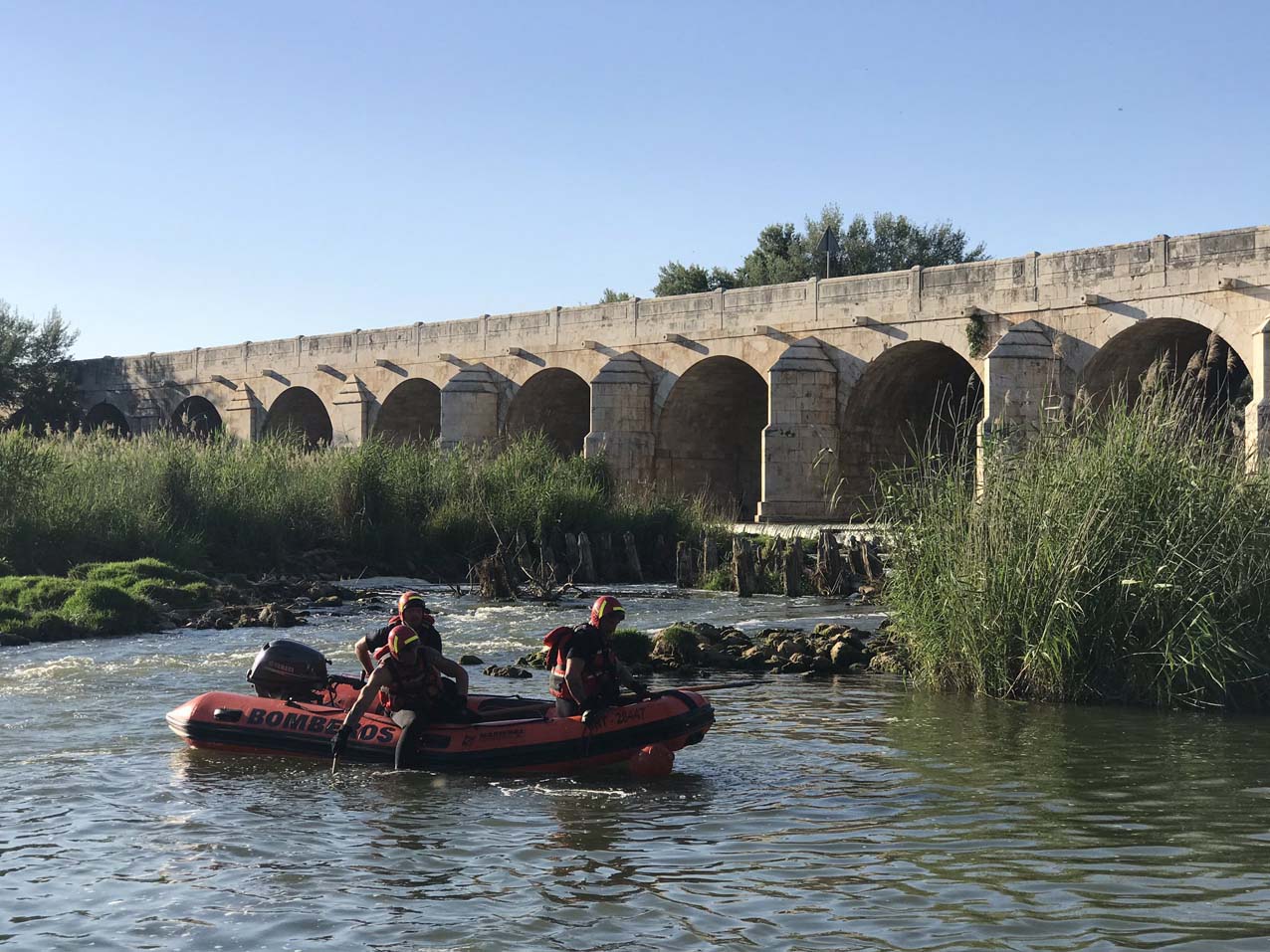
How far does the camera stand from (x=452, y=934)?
19.8 feet

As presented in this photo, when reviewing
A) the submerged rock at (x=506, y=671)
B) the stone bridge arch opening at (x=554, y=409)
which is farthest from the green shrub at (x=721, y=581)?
the stone bridge arch opening at (x=554, y=409)

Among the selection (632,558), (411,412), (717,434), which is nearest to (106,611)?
(632,558)

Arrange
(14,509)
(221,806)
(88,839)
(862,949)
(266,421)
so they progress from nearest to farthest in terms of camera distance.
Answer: (862,949) → (88,839) → (221,806) → (14,509) → (266,421)

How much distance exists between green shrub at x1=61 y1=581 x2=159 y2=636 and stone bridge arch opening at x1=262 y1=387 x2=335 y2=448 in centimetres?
2628

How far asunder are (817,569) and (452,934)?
15.1 metres

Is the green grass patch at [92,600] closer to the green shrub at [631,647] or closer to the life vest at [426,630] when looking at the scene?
the green shrub at [631,647]

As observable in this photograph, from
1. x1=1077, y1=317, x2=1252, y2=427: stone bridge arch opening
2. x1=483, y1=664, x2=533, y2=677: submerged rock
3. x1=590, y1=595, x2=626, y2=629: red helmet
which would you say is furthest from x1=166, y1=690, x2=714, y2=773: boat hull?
x1=1077, y1=317, x2=1252, y2=427: stone bridge arch opening

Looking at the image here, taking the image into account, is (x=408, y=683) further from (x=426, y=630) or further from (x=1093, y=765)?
(x=1093, y=765)

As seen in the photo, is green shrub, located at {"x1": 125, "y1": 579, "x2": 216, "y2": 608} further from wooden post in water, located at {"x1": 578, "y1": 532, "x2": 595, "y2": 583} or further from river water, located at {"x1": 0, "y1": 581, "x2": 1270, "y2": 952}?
river water, located at {"x1": 0, "y1": 581, "x2": 1270, "y2": 952}

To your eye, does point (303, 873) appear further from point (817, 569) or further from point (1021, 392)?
point (1021, 392)

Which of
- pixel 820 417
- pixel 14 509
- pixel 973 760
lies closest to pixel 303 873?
pixel 973 760

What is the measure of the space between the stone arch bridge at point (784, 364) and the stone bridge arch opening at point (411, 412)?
7 centimetres

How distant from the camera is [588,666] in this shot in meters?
9.49

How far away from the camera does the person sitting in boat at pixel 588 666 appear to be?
9414 millimetres
